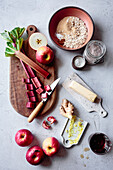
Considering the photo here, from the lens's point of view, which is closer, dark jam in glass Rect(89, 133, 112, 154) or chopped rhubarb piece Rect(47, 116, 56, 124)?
dark jam in glass Rect(89, 133, 112, 154)

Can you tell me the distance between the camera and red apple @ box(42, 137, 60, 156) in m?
1.79

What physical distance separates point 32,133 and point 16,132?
0.16 meters

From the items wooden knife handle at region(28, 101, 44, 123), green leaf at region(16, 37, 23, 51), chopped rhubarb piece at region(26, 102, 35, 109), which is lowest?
wooden knife handle at region(28, 101, 44, 123)

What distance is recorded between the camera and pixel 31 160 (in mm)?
1793

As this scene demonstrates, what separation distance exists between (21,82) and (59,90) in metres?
0.39

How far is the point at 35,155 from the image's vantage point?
1820 millimetres

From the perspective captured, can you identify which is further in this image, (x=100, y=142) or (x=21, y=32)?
(x=21, y=32)

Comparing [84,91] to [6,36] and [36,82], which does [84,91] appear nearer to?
[36,82]

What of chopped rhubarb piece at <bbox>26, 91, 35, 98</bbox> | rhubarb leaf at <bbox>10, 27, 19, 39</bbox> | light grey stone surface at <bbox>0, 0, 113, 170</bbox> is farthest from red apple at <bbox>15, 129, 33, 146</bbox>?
rhubarb leaf at <bbox>10, 27, 19, 39</bbox>

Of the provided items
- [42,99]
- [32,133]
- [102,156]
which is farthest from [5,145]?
[102,156]

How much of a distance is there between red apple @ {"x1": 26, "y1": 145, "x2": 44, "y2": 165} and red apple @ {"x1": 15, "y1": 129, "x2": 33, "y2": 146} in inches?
3.3

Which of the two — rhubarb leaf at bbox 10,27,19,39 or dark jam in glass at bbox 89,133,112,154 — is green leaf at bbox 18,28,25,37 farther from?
dark jam in glass at bbox 89,133,112,154

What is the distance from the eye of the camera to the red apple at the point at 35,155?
180cm

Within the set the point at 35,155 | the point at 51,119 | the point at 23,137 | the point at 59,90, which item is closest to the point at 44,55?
the point at 59,90
